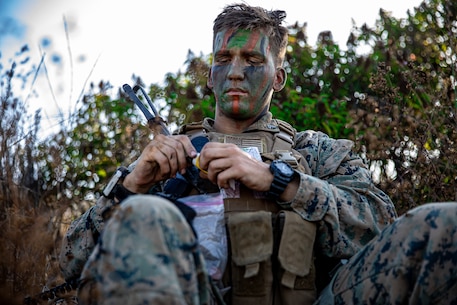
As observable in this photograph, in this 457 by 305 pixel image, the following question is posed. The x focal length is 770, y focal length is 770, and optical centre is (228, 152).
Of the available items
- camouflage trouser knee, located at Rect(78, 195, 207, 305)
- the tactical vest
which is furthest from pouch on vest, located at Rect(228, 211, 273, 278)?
camouflage trouser knee, located at Rect(78, 195, 207, 305)

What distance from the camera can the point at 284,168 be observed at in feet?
11.0

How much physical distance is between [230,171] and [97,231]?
710 millimetres

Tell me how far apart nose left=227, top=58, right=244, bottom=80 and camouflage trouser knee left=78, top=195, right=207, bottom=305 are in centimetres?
157

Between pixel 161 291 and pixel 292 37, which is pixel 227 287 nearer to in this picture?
pixel 161 291

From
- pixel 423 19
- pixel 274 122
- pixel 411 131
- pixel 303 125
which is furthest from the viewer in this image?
pixel 423 19

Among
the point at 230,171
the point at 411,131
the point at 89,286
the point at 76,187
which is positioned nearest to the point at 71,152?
the point at 76,187

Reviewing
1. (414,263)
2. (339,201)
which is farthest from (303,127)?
(414,263)

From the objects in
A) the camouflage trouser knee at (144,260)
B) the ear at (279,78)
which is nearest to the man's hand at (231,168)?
the camouflage trouser knee at (144,260)

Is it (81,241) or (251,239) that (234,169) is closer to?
(251,239)

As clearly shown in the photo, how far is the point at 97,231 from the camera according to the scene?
137 inches

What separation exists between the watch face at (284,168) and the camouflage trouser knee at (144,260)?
2.85 feet

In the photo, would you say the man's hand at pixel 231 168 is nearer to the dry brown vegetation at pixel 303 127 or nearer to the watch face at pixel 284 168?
the watch face at pixel 284 168

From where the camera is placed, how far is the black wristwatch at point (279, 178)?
129 inches

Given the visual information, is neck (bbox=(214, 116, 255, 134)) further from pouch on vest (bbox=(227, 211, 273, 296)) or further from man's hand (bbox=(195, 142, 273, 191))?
pouch on vest (bbox=(227, 211, 273, 296))
